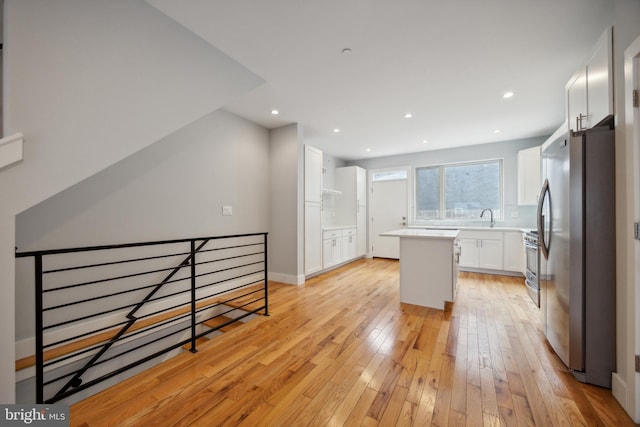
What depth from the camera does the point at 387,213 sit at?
6398 millimetres

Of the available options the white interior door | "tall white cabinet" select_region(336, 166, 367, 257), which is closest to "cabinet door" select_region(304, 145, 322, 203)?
"tall white cabinet" select_region(336, 166, 367, 257)

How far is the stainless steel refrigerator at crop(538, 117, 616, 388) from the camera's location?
63.5 inches

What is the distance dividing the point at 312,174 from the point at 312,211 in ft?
2.23

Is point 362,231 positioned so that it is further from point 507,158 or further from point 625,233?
point 625,233

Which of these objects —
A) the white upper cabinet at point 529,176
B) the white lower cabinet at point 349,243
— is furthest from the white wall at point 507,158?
the white lower cabinet at point 349,243

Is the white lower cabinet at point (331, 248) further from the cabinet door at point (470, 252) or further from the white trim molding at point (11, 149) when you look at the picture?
the white trim molding at point (11, 149)

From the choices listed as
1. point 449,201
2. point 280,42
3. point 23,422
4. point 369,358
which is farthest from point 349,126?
point 23,422

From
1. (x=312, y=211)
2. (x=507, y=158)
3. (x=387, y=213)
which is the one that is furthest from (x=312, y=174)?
(x=507, y=158)

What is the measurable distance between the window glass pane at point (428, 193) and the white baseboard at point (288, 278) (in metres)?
3.60

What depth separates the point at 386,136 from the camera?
484cm

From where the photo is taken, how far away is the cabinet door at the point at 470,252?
4913 mm

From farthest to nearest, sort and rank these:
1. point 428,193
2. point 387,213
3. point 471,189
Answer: point 387,213
point 428,193
point 471,189

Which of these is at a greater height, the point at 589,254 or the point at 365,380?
the point at 589,254

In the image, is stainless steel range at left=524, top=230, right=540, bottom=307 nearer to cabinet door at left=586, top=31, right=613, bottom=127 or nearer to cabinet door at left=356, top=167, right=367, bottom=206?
cabinet door at left=586, top=31, right=613, bottom=127
